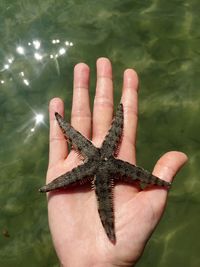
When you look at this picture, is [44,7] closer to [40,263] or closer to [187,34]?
[187,34]

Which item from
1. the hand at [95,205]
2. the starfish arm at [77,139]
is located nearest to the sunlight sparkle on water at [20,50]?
the hand at [95,205]

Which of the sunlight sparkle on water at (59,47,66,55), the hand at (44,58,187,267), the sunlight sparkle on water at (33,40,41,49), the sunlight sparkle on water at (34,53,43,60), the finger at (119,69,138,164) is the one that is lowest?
the hand at (44,58,187,267)

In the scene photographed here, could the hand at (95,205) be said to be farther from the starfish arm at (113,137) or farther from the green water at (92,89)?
the green water at (92,89)

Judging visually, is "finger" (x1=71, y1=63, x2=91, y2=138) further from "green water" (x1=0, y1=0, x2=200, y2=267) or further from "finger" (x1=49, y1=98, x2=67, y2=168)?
"green water" (x1=0, y1=0, x2=200, y2=267)

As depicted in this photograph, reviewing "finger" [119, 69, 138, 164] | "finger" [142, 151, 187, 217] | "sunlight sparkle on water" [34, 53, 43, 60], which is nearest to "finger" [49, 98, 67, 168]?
"finger" [119, 69, 138, 164]

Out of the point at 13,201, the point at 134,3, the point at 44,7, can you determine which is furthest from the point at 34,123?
the point at 134,3

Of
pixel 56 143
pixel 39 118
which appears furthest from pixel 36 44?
pixel 56 143
